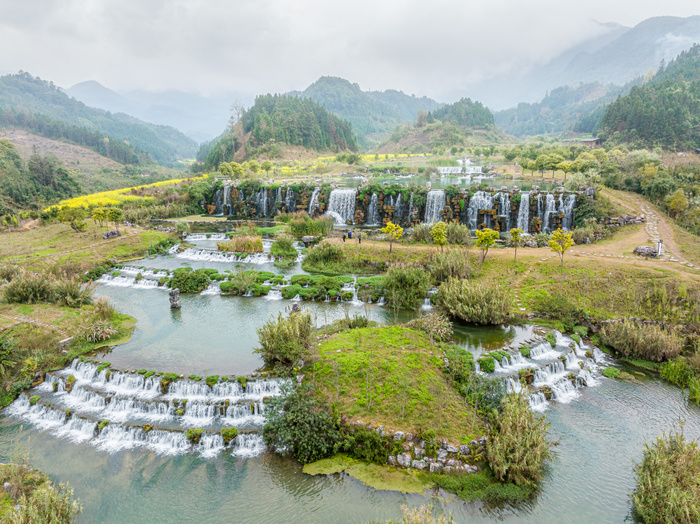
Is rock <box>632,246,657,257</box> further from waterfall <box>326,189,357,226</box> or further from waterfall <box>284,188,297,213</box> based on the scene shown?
waterfall <box>284,188,297,213</box>

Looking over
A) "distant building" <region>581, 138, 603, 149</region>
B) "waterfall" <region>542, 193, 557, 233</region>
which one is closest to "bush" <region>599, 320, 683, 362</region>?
"waterfall" <region>542, 193, 557, 233</region>

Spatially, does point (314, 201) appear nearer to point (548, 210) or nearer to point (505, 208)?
point (505, 208)

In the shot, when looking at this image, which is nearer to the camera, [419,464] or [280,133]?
[419,464]

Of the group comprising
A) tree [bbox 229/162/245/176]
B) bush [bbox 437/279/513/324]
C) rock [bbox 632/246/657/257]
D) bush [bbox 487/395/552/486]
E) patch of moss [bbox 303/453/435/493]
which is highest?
tree [bbox 229/162/245/176]

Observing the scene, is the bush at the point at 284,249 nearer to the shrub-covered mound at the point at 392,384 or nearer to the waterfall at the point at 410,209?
the shrub-covered mound at the point at 392,384

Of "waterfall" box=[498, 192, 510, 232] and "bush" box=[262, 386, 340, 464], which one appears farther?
"waterfall" box=[498, 192, 510, 232]

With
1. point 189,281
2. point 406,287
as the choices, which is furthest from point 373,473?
point 189,281
